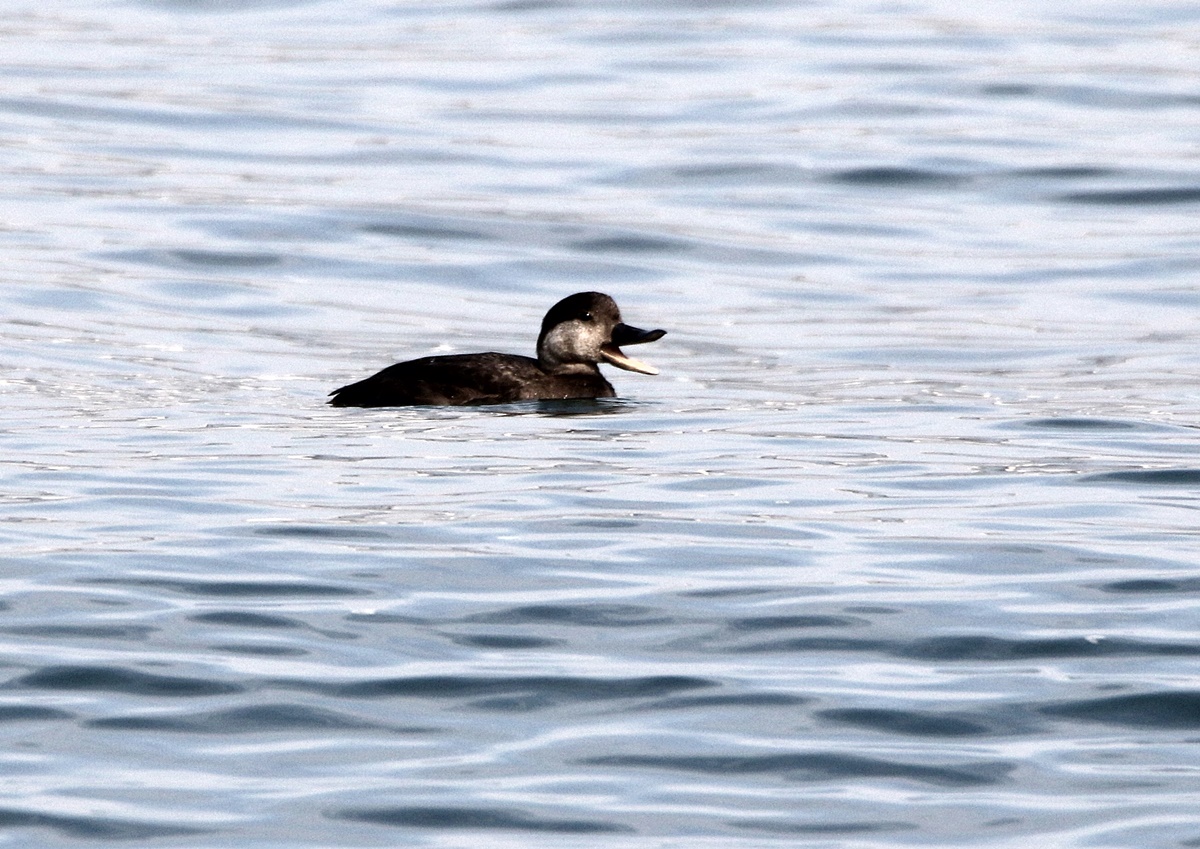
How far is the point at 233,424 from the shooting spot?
10695 mm

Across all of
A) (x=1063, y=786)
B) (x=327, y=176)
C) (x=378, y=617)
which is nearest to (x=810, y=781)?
(x=1063, y=786)

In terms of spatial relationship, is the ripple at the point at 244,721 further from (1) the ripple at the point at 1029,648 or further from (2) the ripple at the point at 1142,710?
(2) the ripple at the point at 1142,710

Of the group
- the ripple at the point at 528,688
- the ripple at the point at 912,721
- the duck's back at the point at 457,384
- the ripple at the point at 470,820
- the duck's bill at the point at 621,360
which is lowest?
the ripple at the point at 470,820

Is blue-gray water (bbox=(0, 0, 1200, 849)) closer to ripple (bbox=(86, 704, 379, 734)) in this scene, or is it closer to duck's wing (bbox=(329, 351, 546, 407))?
ripple (bbox=(86, 704, 379, 734))

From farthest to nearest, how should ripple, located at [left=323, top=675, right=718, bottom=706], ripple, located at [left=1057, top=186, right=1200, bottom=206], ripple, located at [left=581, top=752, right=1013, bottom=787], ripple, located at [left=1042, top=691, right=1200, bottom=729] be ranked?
ripple, located at [left=1057, top=186, right=1200, bottom=206]
ripple, located at [left=323, top=675, right=718, bottom=706]
ripple, located at [left=1042, top=691, right=1200, bottom=729]
ripple, located at [left=581, top=752, right=1013, bottom=787]

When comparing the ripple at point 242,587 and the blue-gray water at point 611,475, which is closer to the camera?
the blue-gray water at point 611,475

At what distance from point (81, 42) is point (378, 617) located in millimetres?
22793

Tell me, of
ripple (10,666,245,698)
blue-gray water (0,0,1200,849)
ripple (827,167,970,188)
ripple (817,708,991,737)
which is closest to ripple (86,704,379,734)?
blue-gray water (0,0,1200,849)

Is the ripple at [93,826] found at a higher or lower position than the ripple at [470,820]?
lower

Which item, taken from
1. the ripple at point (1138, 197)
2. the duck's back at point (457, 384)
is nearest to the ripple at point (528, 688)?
the duck's back at point (457, 384)

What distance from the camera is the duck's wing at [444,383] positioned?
11422mm

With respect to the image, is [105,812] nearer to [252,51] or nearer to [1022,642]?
[1022,642]

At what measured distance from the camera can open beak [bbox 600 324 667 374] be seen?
12.5 metres

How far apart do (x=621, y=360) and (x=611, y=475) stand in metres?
3.56
